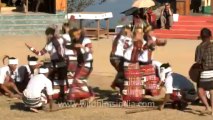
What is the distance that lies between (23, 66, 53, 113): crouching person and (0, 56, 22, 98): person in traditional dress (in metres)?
1.17

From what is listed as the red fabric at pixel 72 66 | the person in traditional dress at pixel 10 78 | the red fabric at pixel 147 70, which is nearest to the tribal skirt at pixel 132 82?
the red fabric at pixel 147 70

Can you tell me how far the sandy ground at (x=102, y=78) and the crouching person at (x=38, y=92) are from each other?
161 millimetres

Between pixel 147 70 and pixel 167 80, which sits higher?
pixel 147 70

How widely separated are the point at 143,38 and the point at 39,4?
13064mm

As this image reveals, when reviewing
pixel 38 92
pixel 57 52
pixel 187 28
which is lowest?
pixel 38 92

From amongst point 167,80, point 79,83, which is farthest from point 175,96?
point 79,83

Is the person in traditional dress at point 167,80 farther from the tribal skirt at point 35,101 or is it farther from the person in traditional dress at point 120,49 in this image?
the tribal skirt at point 35,101

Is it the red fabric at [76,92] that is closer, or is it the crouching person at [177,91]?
the crouching person at [177,91]

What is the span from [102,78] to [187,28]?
8445 millimetres

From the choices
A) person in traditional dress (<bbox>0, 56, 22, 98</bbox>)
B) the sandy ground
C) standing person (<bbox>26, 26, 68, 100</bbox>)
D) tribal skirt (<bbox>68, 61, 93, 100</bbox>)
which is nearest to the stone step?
the sandy ground

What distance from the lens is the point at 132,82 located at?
9.65m

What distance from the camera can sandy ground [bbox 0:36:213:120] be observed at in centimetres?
913

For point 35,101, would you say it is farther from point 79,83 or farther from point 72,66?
point 72,66

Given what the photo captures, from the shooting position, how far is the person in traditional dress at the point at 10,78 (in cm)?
1048
